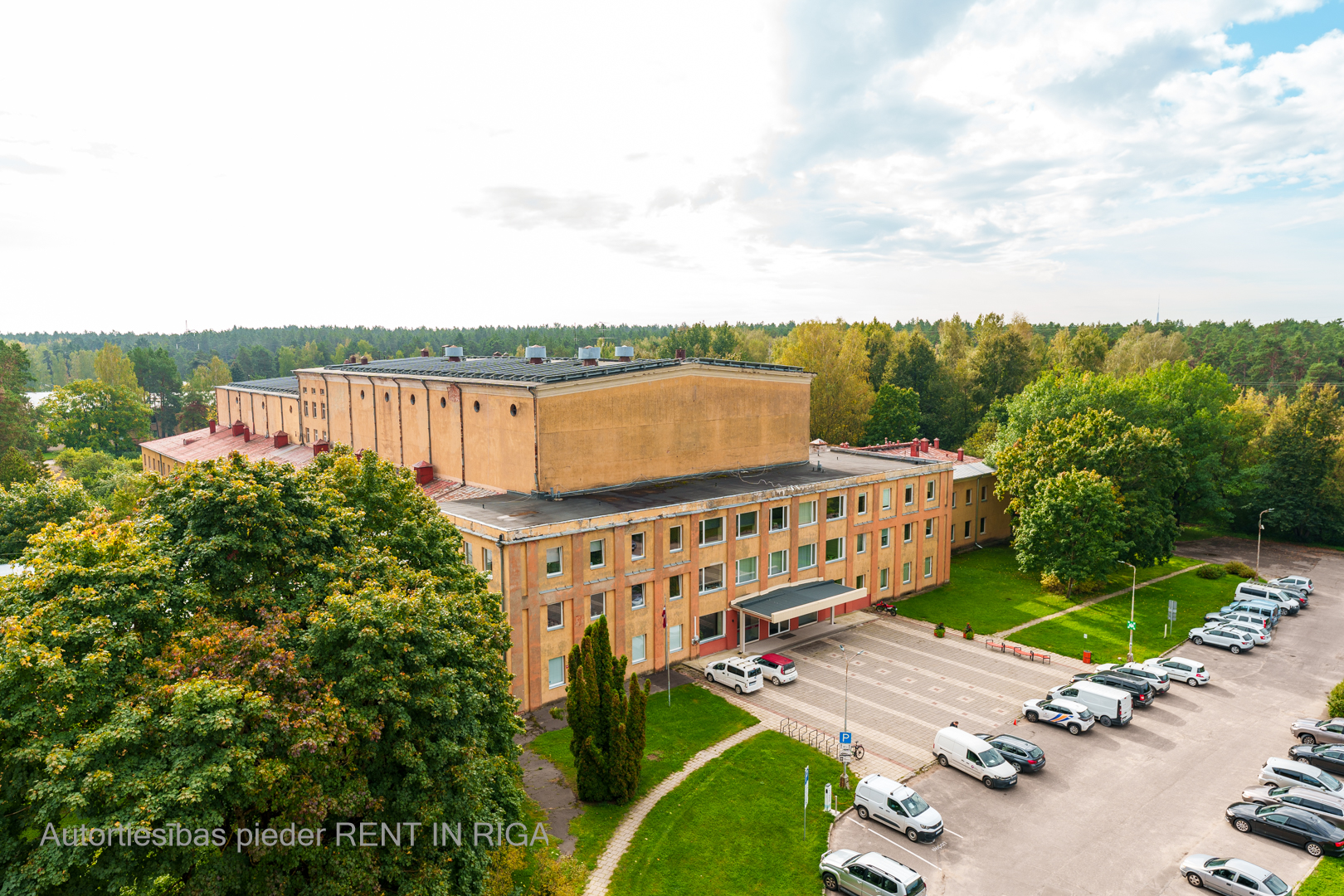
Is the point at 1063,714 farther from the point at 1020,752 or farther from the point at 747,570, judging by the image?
the point at 747,570

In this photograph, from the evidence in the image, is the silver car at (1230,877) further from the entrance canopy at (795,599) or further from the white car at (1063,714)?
the entrance canopy at (795,599)

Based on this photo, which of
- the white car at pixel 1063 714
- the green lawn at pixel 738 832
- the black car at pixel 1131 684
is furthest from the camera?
the black car at pixel 1131 684

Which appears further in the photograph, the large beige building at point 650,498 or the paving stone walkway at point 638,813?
the large beige building at point 650,498

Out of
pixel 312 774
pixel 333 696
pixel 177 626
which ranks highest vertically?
pixel 177 626

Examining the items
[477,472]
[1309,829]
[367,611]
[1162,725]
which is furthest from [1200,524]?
[367,611]

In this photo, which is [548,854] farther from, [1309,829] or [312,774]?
[1309,829]

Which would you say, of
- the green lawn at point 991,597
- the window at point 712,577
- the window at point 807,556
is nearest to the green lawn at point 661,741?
the window at point 712,577
